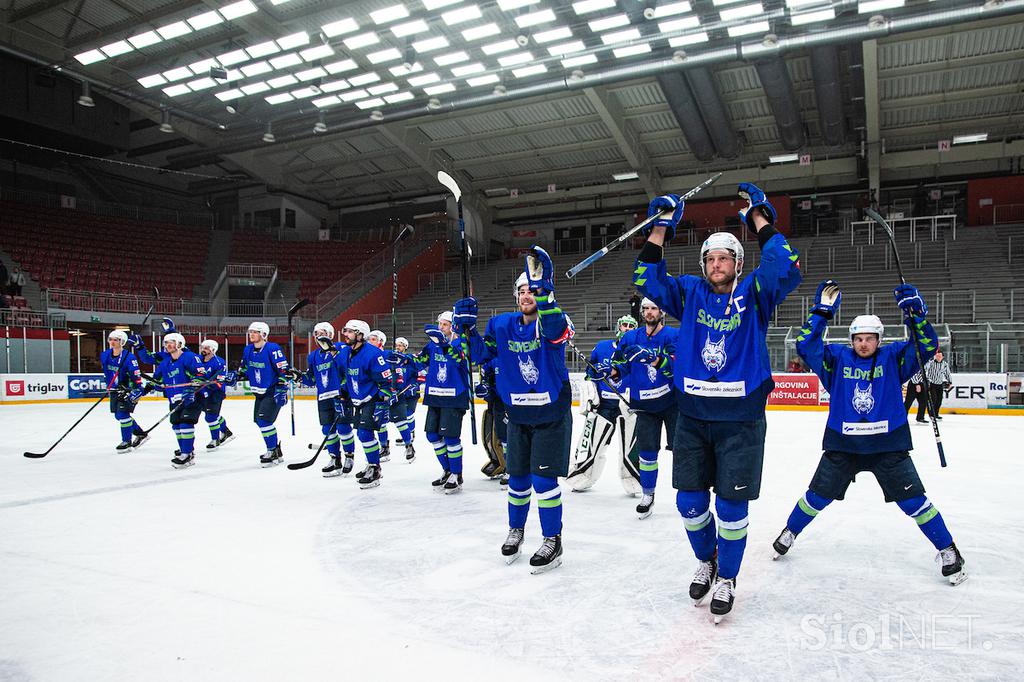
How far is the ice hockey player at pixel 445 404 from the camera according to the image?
20.0 ft

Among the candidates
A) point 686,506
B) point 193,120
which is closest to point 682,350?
point 686,506

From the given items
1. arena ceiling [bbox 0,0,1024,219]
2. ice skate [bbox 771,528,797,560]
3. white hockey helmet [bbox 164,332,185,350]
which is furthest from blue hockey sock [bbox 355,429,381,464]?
arena ceiling [bbox 0,0,1024,219]

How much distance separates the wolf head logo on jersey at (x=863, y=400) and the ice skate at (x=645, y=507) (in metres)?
1.78

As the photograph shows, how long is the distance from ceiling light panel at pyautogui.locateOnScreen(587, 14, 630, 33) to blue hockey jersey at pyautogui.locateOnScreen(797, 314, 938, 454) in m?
13.4

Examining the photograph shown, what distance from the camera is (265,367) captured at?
7828 mm

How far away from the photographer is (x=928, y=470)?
697cm

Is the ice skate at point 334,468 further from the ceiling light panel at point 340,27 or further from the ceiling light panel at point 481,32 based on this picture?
the ceiling light panel at point 340,27

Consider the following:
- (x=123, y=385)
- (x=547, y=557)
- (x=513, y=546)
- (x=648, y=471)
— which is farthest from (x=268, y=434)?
(x=547, y=557)

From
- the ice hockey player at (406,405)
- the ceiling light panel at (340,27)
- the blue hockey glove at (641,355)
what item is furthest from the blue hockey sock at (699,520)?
the ceiling light panel at (340,27)

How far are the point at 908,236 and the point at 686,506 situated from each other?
22761 mm

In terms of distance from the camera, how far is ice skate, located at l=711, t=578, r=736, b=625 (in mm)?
2875

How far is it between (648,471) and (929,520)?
1.92m

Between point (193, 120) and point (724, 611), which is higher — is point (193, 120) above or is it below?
above

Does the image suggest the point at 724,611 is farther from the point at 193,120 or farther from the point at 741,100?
the point at 193,120
